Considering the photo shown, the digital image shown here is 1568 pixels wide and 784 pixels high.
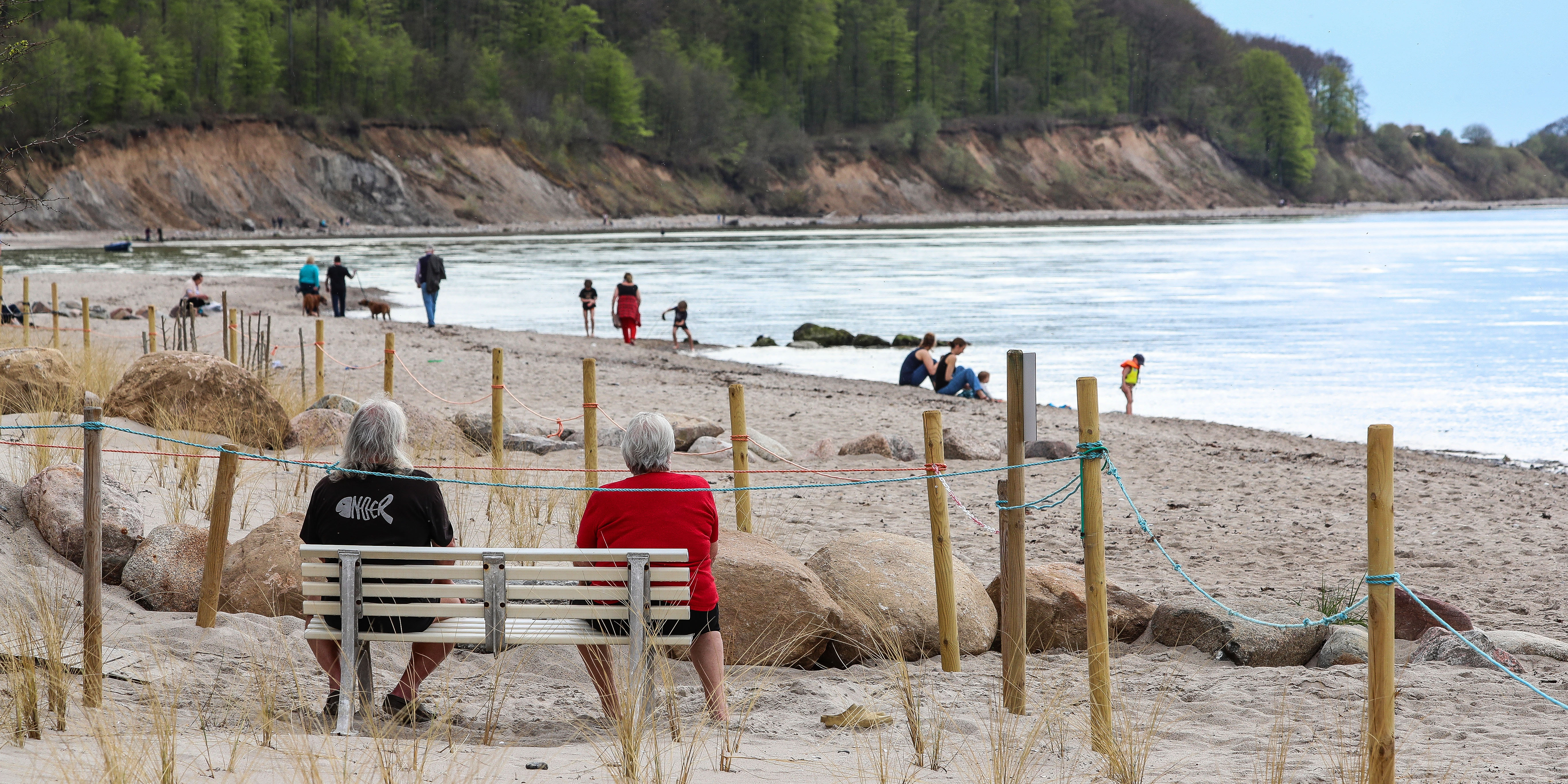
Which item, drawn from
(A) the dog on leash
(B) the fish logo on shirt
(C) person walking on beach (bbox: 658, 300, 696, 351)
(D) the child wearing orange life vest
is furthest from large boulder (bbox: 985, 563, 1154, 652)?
(A) the dog on leash

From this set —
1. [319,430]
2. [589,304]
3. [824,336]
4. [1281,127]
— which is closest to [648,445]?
[319,430]

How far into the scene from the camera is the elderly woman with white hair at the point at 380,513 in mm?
4586

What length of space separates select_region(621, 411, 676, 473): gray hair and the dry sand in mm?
951

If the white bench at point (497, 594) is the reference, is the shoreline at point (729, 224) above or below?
above

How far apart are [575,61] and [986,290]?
79383 millimetres

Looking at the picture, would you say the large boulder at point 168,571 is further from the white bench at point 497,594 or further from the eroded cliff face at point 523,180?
the eroded cliff face at point 523,180

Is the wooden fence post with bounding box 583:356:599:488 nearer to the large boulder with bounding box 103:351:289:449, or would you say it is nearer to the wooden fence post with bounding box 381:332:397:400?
Answer: the large boulder with bounding box 103:351:289:449

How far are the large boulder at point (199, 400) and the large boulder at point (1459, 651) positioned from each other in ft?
26.2

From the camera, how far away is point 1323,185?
468 feet

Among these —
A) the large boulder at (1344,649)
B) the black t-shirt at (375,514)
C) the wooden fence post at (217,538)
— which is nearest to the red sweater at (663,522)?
the black t-shirt at (375,514)

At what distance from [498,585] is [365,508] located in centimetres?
58

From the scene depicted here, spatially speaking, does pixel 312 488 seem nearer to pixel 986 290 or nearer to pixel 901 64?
pixel 986 290

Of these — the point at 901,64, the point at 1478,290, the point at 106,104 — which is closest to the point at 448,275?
the point at 1478,290

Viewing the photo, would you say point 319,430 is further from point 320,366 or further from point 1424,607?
point 1424,607
